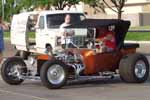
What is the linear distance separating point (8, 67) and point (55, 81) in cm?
141

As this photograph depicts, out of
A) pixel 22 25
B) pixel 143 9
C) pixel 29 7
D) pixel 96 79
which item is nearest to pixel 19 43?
pixel 22 25

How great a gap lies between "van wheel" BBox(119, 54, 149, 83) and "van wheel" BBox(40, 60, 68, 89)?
1454 millimetres

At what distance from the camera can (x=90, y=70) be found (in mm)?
12898

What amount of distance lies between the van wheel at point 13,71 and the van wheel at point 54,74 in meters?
1.07

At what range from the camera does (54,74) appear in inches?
484

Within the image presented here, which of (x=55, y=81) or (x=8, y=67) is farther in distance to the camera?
(x=8, y=67)

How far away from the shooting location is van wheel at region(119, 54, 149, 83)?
12.9m

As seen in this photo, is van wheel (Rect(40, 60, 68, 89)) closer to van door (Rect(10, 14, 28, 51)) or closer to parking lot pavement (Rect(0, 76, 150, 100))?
parking lot pavement (Rect(0, 76, 150, 100))

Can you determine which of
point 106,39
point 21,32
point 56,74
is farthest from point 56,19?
point 56,74

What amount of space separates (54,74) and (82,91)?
77cm

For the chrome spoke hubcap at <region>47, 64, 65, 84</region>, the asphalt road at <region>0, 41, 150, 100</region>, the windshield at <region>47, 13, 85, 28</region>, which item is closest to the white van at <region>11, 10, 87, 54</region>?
the windshield at <region>47, 13, 85, 28</region>

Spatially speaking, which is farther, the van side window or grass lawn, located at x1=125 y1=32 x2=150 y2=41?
grass lawn, located at x1=125 y1=32 x2=150 y2=41

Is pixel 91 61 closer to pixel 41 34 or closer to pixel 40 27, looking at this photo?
pixel 41 34

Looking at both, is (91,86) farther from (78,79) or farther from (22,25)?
(22,25)
